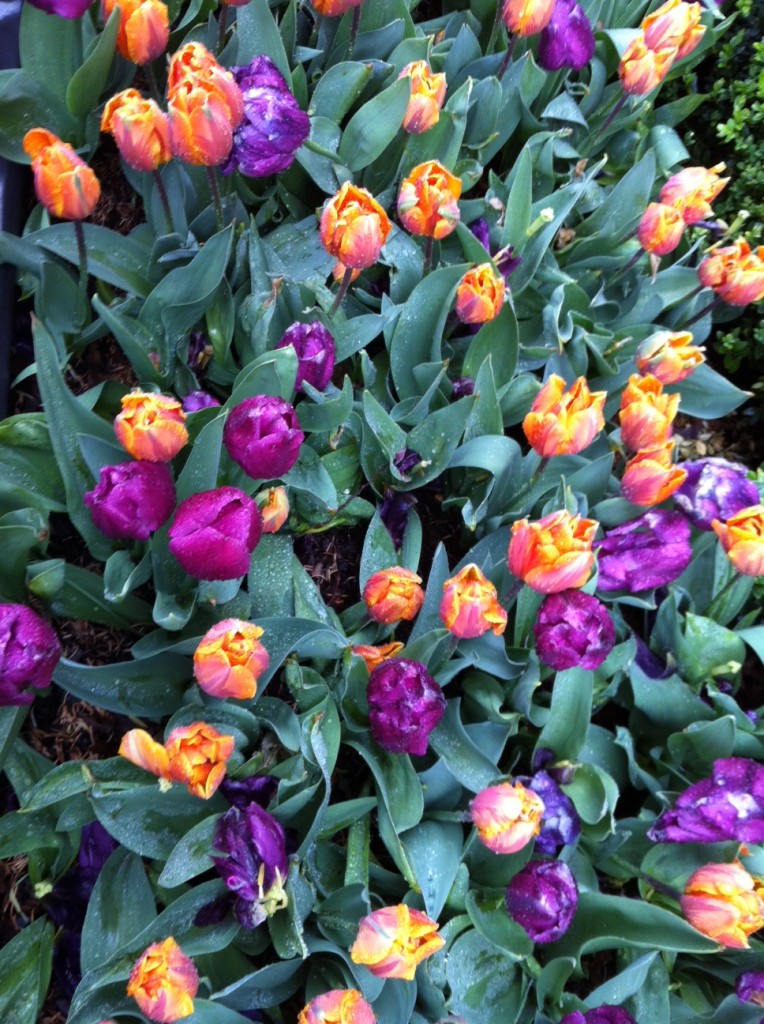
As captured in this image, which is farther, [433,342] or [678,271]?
[678,271]

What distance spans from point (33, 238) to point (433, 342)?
2.31 feet

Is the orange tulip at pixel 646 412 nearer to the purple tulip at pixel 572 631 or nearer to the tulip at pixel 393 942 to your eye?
the purple tulip at pixel 572 631

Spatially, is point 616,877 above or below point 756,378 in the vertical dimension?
below

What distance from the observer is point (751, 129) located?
2.20 metres

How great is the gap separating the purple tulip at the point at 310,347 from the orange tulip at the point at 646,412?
0.50 metres

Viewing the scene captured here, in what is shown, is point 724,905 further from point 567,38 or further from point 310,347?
point 567,38

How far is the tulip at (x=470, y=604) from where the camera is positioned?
1168 mm

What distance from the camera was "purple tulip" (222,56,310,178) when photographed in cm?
132

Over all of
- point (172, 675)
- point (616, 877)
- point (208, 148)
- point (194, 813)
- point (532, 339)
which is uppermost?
point (208, 148)

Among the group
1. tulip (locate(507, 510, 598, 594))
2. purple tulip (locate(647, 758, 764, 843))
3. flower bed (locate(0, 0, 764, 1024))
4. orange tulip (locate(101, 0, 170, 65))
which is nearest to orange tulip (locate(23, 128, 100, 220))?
flower bed (locate(0, 0, 764, 1024))

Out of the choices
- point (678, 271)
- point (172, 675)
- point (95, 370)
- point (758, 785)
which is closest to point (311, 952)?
point (172, 675)

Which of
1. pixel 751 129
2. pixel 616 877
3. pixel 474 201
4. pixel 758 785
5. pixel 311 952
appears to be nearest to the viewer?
pixel 311 952

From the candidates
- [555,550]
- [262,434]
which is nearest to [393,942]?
[555,550]

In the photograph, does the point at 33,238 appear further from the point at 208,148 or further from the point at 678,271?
the point at 678,271
